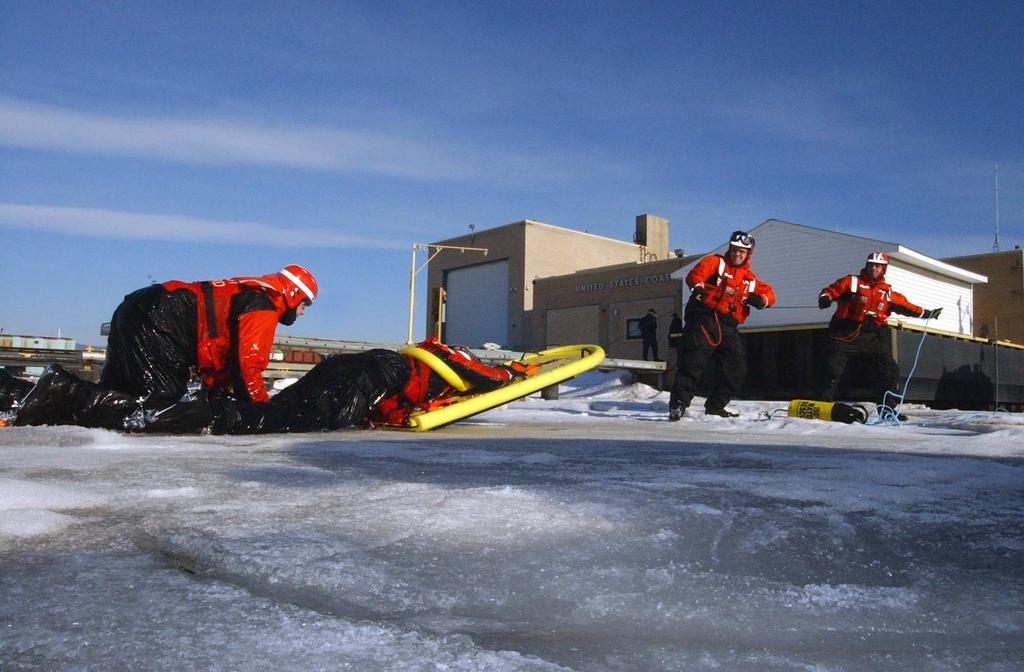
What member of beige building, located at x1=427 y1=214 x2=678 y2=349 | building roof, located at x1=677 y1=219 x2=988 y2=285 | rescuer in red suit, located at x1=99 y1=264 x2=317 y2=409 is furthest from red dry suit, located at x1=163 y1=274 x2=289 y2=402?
beige building, located at x1=427 y1=214 x2=678 y2=349

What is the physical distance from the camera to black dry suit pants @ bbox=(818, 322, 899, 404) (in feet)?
25.6

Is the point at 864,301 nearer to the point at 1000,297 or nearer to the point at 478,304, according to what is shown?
the point at 1000,297

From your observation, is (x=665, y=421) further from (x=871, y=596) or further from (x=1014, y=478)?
(x=871, y=596)

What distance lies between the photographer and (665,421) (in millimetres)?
6582

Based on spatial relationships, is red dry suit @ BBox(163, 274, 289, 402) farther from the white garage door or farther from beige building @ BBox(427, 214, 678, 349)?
the white garage door

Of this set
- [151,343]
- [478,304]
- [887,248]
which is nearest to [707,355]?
[151,343]

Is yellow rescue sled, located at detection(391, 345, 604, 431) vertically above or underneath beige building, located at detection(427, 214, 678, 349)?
underneath

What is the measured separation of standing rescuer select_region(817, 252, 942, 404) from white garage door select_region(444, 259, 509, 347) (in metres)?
27.0

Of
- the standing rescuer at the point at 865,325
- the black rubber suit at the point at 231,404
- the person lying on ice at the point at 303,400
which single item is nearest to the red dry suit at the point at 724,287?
the standing rescuer at the point at 865,325

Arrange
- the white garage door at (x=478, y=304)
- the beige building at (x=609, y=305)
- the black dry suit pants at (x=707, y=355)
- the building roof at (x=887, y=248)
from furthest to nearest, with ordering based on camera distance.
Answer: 1. the white garage door at (x=478, y=304)
2. the beige building at (x=609, y=305)
3. the building roof at (x=887, y=248)
4. the black dry suit pants at (x=707, y=355)

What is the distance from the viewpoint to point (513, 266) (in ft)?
113

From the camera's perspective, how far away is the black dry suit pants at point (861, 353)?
7801 mm

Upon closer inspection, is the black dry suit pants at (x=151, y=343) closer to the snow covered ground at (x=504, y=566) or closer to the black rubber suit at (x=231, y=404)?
the black rubber suit at (x=231, y=404)

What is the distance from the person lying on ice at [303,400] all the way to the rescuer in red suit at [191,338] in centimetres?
12
